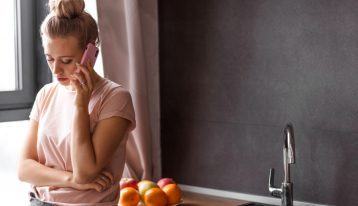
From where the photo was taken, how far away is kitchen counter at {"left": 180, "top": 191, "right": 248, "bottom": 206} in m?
2.67

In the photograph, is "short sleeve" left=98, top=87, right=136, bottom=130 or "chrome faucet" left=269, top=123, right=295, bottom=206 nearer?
"short sleeve" left=98, top=87, right=136, bottom=130

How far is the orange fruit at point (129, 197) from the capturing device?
2475mm

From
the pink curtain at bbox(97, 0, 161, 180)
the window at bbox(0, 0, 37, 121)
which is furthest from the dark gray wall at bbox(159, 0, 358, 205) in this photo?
the window at bbox(0, 0, 37, 121)

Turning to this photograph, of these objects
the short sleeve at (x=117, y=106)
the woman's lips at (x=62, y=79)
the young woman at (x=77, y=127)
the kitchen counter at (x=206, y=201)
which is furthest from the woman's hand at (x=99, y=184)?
the kitchen counter at (x=206, y=201)

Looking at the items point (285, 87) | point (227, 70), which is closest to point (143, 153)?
point (227, 70)

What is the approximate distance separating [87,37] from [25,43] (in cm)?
106

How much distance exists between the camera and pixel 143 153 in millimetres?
2867

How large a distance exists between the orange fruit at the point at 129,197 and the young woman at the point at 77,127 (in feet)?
2.03

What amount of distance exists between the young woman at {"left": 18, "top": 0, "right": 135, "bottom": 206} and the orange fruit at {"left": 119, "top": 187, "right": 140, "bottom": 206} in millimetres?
620

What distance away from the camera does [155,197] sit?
252cm

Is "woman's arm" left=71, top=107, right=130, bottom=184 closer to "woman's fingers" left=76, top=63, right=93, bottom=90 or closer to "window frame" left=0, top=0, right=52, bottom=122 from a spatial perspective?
"woman's fingers" left=76, top=63, right=93, bottom=90

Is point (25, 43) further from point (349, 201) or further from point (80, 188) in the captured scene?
point (349, 201)

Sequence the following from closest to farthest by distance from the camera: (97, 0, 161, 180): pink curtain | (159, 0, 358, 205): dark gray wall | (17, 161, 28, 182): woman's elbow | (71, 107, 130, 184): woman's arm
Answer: (71, 107, 130, 184): woman's arm
(17, 161, 28, 182): woman's elbow
(159, 0, 358, 205): dark gray wall
(97, 0, 161, 180): pink curtain

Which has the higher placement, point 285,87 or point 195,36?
point 195,36
